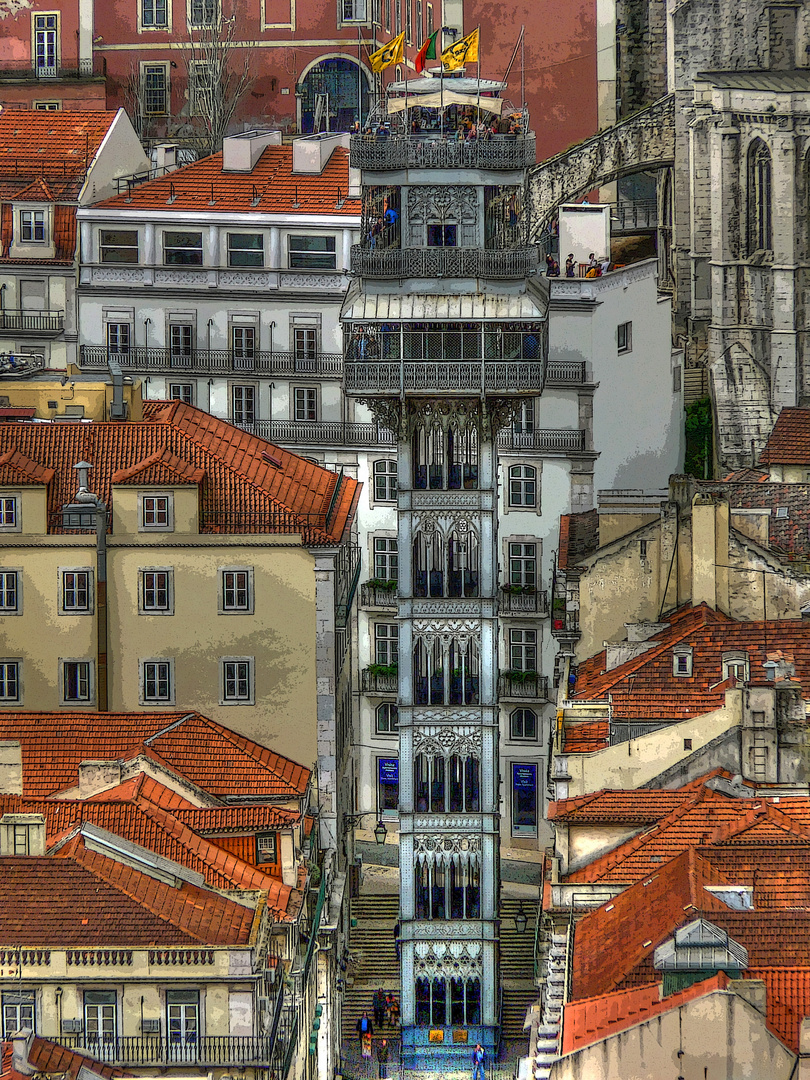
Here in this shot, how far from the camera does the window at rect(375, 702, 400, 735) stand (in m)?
146

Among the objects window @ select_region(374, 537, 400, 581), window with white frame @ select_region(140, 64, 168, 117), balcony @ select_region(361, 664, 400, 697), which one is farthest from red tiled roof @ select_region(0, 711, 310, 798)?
window with white frame @ select_region(140, 64, 168, 117)

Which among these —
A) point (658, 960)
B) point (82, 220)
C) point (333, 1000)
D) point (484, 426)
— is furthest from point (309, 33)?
point (658, 960)

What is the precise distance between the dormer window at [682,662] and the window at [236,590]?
52.3ft

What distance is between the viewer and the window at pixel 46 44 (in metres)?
175

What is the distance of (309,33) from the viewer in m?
174

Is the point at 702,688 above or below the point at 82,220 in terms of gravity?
below

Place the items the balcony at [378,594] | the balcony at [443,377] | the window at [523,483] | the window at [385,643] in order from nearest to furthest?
the balcony at [443,377]
the balcony at [378,594]
the window at [385,643]
the window at [523,483]

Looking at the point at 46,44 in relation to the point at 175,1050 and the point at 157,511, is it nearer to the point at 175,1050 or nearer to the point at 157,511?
the point at 157,511

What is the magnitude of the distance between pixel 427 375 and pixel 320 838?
57.2ft

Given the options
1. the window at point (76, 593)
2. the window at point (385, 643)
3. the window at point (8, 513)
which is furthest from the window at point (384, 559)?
the window at point (8, 513)

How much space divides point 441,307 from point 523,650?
30.8 m

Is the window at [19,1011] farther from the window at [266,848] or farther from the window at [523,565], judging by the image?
the window at [523,565]

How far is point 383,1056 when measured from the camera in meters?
120

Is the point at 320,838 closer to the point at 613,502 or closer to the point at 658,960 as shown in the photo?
the point at 613,502
